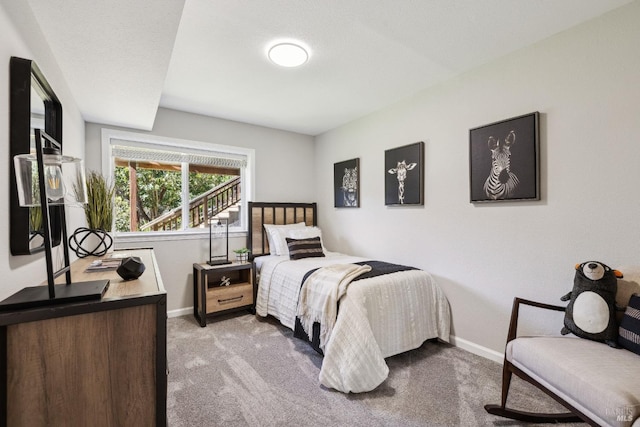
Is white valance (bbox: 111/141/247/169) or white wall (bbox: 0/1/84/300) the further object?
white valance (bbox: 111/141/247/169)

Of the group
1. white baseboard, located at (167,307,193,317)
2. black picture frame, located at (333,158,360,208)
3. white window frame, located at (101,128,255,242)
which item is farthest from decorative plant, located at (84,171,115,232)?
black picture frame, located at (333,158,360,208)

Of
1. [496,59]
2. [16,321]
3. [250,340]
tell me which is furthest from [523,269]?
[16,321]

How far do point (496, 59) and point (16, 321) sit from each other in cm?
322

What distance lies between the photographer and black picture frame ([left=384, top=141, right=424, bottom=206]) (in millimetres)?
3014

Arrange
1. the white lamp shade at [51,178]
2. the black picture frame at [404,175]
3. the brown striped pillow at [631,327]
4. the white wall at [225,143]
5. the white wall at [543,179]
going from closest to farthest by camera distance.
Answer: the white lamp shade at [51,178] → the brown striped pillow at [631,327] → the white wall at [543,179] → the black picture frame at [404,175] → the white wall at [225,143]

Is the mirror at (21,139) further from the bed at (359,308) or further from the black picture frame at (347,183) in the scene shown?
the black picture frame at (347,183)

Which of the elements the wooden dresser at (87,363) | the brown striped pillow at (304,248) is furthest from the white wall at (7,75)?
the brown striped pillow at (304,248)

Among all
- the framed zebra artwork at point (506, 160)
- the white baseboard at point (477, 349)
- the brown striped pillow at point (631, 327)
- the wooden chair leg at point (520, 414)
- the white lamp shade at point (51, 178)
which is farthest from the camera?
the white baseboard at point (477, 349)

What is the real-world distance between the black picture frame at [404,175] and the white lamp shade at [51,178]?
2.70 m

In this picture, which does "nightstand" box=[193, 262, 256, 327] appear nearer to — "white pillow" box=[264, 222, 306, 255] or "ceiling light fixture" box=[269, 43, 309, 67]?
"white pillow" box=[264, 222, 306, 255]

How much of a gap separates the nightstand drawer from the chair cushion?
2652 millimetres

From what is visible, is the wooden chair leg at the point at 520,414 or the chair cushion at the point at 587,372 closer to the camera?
the chair cushion at the point at 587,372

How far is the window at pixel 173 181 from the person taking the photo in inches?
132

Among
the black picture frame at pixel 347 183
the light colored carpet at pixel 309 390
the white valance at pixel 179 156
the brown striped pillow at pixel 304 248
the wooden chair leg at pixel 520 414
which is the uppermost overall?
the white valance at pixel 179 156
